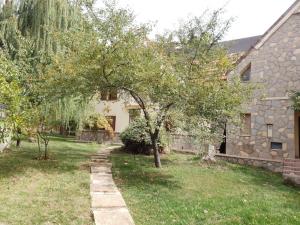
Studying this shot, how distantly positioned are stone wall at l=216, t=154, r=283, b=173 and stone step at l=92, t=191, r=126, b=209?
867 centimetres

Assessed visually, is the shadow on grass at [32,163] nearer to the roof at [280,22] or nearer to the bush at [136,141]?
the bush at [136,141]

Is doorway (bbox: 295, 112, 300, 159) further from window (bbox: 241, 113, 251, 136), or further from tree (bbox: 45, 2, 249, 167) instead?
tree (bbox: 45, 2, 249, 167)

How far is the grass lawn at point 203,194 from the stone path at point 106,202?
237mm

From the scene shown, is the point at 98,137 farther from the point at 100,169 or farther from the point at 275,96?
the point at 275,96

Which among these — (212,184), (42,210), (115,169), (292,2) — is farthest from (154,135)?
(292,2)

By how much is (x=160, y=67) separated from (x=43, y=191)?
5.07 m

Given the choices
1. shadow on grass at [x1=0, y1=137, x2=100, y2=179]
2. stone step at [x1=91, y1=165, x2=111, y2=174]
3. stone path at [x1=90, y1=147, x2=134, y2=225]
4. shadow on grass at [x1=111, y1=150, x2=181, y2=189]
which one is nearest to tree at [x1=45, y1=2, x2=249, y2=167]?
shadow on grass at [x1=111, y1=150, x2=181, y2=189]

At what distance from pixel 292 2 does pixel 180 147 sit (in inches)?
377

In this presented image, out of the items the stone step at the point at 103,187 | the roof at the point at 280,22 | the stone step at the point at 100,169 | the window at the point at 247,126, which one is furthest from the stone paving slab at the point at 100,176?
the roof at the point at 280,22

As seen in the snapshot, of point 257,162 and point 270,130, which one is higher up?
point 270,130

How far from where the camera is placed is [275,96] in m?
16.2

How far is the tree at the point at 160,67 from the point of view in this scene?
34.4ft

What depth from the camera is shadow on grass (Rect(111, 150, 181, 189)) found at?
33.5ft

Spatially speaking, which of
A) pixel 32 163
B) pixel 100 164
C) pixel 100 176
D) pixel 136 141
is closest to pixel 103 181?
pixel 100 176
